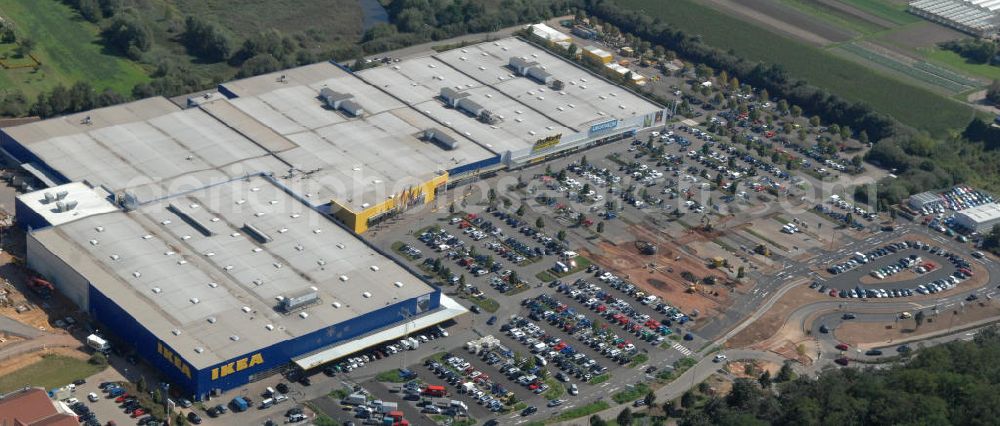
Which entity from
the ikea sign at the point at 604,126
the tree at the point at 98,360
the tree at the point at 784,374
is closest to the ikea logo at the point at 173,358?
the tree at the point at 98,360

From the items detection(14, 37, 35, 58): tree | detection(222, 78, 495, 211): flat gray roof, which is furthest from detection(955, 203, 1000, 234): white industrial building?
detection(14, 37, 35, 58): tree

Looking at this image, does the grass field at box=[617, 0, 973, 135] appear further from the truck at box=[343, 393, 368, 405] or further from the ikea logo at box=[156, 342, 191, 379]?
the ikea logo at box=[156, 342, 191, 379]

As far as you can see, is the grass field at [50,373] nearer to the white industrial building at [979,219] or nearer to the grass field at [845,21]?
the white industrial building at [979,219]

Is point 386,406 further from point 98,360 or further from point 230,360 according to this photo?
point 98,360

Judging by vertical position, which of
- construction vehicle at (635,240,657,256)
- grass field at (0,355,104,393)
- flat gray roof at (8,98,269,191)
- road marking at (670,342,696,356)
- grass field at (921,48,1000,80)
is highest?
grass field at (921,48,1000,80)

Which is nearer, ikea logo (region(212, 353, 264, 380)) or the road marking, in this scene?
ikea logo (region(212, 353, 264, 380))

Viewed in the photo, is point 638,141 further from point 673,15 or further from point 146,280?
point 146,280

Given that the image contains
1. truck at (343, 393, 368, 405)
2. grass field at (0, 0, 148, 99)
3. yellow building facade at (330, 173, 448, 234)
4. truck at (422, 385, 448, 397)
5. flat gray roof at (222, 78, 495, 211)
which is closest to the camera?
truck at (343, 393, 368, 405)
